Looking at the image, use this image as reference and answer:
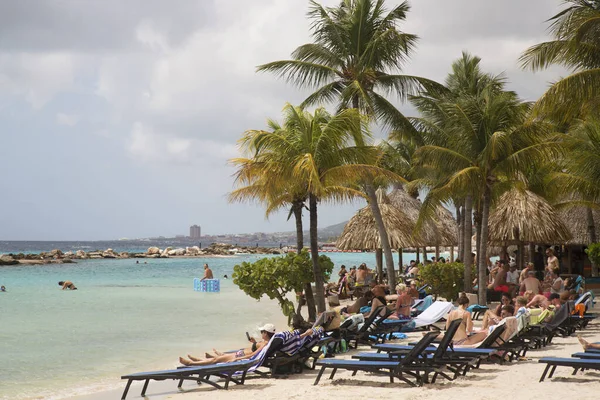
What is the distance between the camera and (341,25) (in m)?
18.6

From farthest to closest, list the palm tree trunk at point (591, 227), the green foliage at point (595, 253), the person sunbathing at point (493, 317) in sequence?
1. the palm tree trunk at point (591, 227)
2. the green foliage at point (595, 253)
3. the person sunbathing at point (493, 317)

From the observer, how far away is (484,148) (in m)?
17.0

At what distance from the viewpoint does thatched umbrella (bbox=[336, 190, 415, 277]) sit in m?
23.2

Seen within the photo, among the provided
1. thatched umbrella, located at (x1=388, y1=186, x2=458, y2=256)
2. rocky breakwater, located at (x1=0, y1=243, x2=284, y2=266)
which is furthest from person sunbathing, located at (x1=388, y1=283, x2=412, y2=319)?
rocky breakwater, located at (x1=0, y1=243, x2=284, y2=266)

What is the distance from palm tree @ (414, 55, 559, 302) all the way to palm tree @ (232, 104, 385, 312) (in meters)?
2.84

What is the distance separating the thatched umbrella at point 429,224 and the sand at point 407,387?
14751 millimetres

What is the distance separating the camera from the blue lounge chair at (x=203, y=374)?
8.57 metres

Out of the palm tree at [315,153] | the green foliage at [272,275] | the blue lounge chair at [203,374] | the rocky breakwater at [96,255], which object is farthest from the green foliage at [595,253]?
the rocky breakwater at [96,255]

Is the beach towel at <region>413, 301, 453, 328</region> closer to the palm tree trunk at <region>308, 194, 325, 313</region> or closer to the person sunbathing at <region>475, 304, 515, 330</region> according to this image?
the person sunbathing at <region>475, 304, 515, 330</region>

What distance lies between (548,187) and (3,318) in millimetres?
18344

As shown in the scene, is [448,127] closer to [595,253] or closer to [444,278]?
[444,278]

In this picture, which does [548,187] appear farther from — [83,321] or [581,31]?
[83,321]

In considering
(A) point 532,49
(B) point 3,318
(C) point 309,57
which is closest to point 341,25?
(C) point 309,57

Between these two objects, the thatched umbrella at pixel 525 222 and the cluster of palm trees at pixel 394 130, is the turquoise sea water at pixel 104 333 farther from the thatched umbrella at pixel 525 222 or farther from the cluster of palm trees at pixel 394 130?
the thatched umbrella at pixel 525 222
